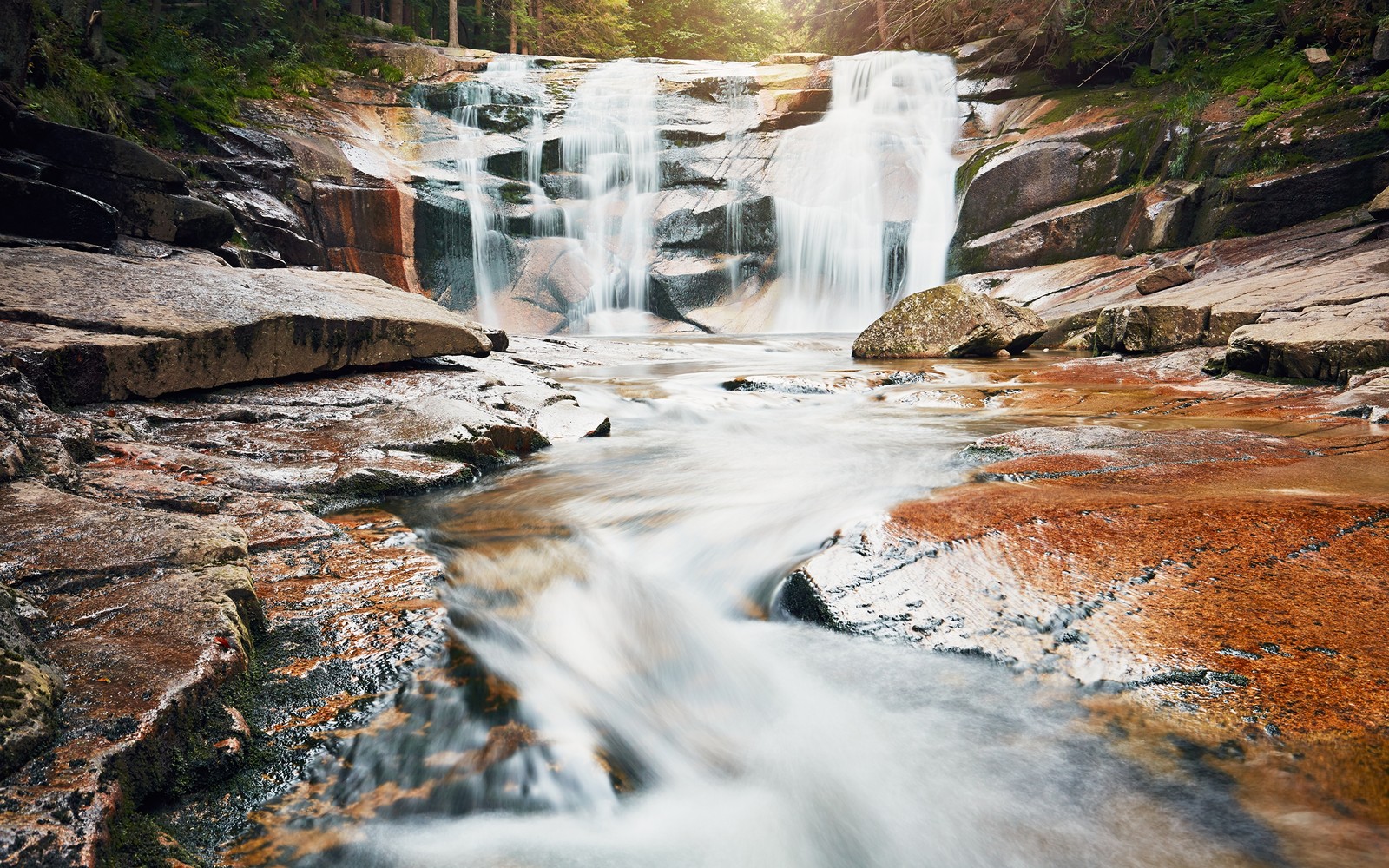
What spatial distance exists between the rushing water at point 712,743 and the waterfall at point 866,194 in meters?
12.4

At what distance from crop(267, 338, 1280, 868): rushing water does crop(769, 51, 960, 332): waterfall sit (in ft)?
40.8

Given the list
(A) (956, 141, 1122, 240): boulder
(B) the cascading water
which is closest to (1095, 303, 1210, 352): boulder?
(A) (956, 141, 1122, 240): boulder

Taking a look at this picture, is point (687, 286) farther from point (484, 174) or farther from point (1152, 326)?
point (1152, 326)

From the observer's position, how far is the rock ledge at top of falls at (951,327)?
30.8 feet

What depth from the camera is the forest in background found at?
33.0 feet

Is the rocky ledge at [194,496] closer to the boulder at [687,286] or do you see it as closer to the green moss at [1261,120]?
the boulder at [687,286]

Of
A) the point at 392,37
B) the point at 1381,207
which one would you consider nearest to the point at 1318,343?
the point at 1381,207

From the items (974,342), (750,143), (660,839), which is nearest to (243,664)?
(660,839)

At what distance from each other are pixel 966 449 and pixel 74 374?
16.8 ft

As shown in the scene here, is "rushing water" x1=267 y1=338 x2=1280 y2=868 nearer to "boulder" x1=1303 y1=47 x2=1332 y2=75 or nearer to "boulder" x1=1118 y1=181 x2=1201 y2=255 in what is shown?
"boulder" x1=1118 y1=181 x2=1201 y2=255

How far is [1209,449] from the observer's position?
140 inches

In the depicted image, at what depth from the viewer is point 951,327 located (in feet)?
31.1

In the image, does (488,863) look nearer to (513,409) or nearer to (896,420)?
(513,409)

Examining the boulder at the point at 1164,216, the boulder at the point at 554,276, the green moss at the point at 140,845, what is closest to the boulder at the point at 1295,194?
the boulder at the point at 1164,216
